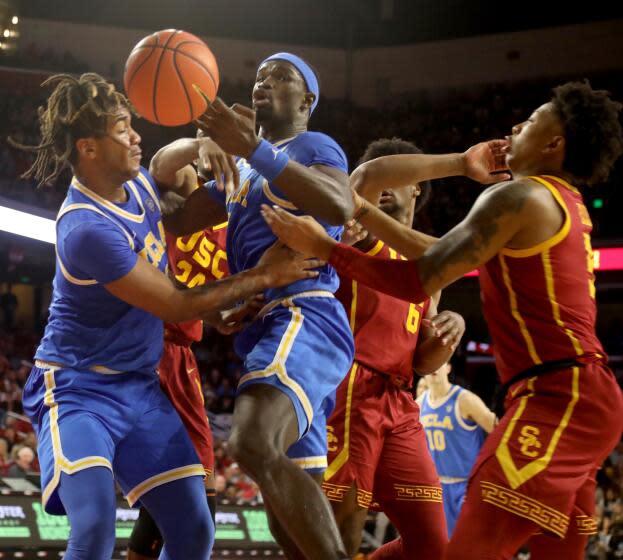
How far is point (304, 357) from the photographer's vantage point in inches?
132

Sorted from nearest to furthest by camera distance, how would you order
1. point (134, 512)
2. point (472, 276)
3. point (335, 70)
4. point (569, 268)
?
point (569, 268), point (134, 512), point (472, 276), point (335, 70)

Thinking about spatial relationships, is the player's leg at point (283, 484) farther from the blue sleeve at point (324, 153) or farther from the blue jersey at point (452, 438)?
the blue jersey at point (452, 438)

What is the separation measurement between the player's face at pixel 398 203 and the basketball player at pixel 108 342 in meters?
1.47

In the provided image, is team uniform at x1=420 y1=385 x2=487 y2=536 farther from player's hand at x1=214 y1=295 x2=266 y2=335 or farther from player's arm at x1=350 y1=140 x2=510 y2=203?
player's hand at x1=214 y1=295 x2=266 y2=335

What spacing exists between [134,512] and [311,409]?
5990 mm

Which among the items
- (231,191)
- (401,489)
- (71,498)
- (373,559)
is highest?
(231,191)

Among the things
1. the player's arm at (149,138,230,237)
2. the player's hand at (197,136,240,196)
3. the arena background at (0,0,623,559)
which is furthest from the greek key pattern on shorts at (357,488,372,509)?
the arena background at (0,0,623,559)

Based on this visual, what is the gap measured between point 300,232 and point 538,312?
90 cm

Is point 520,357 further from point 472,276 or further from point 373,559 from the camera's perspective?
point 472,276

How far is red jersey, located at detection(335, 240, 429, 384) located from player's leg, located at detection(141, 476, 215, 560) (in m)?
1.29

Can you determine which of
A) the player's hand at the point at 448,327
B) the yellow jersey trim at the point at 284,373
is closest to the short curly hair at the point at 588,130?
the player's hand at the point at 448,327

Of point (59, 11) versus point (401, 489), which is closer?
point (401, 489)

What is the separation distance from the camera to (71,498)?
10.7ft

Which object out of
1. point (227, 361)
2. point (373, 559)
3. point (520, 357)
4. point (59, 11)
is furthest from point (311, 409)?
point (59, 11)
